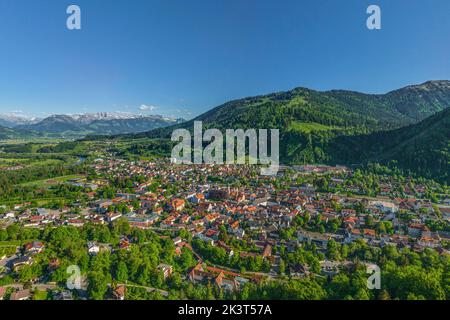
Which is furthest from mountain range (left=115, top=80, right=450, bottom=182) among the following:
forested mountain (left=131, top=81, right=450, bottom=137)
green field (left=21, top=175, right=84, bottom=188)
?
green field (left=21, top=175, right=84, bottom=188)

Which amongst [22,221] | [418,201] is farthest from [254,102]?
[22,221]

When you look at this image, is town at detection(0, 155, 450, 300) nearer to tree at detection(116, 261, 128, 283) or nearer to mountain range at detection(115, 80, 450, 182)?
tree at detection(116, 261, 128, 283)

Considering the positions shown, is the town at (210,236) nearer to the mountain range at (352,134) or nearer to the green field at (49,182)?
the green field at (49,182)

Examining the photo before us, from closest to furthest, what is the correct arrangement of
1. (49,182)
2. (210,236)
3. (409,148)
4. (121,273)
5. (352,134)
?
(121,273) → (210,236) → (49,182) → (409,148) → (352,134)

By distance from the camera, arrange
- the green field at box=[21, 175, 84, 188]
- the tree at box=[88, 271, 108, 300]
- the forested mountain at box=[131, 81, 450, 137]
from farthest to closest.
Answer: the forested mountain at box=[131, 81, 450, 137], the green field at box=[21, 175, 84, 188], the tree at box=[88, 271, 108, 300]

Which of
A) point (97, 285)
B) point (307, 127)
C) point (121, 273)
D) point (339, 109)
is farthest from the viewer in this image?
point (339, 109)

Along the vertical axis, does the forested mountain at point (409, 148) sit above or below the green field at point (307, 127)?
below

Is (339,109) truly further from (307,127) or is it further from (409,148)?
(409,148)

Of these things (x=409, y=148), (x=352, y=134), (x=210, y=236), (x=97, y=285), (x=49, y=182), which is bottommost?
(x=97, y=285)

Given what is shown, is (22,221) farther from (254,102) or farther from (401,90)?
(401,90)

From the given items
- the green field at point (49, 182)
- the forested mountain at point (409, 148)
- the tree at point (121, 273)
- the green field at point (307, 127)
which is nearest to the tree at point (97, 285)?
the tree at point (121, 273)

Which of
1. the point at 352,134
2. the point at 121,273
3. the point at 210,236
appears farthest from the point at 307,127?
the point at 121,273

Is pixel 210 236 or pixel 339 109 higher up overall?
pixel 339 109
